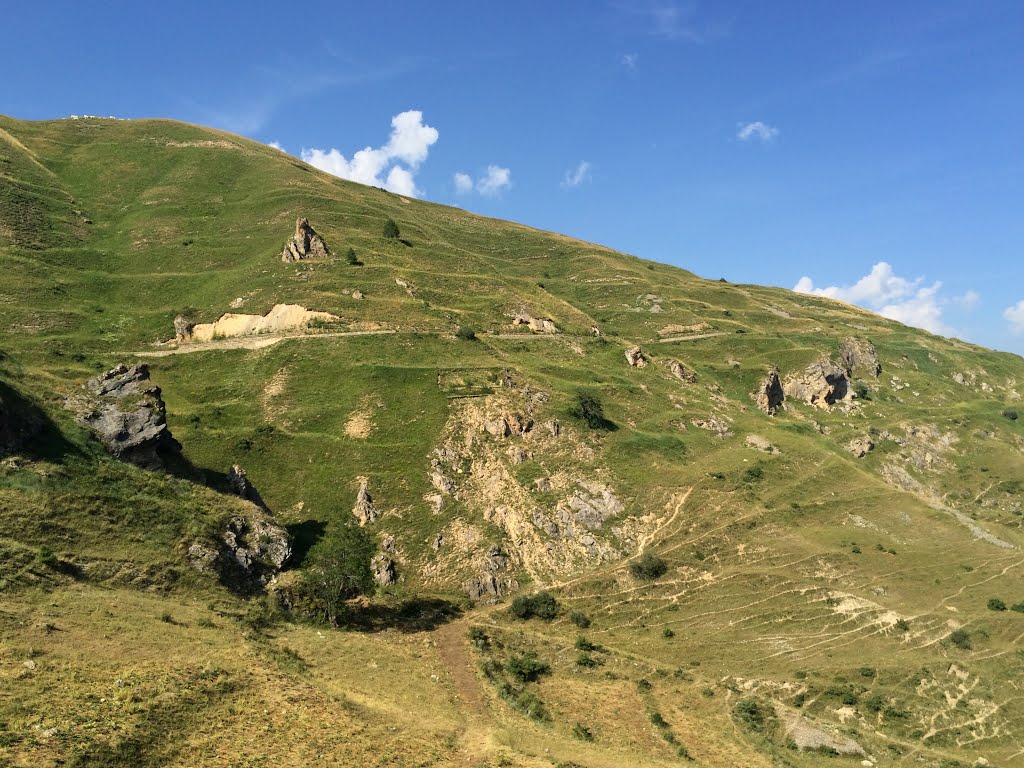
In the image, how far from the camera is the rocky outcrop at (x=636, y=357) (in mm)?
109356

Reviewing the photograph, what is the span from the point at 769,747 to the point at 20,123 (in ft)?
759

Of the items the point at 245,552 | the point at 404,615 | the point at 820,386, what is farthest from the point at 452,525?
the point at 820,386

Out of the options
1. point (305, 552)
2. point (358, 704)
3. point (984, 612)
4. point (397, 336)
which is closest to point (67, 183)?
point (397, 336)

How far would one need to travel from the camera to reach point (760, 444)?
282ft

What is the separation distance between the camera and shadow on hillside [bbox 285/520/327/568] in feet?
189

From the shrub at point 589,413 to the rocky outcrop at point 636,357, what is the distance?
86.2 ft

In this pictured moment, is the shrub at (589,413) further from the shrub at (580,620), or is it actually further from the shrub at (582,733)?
the shrub at (582,733)

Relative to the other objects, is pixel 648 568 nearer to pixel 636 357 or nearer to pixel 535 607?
pixel 535 607

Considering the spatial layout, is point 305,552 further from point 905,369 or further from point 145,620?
point 905,369

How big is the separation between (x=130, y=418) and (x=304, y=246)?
65372mm

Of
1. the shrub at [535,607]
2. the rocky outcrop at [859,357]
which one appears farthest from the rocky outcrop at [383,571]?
the rocky outcrop at [859,357]

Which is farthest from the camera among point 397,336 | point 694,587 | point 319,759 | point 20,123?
point 20,123

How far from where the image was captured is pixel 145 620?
3678 cm

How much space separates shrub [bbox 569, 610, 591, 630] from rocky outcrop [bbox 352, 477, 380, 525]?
81.0 feet
